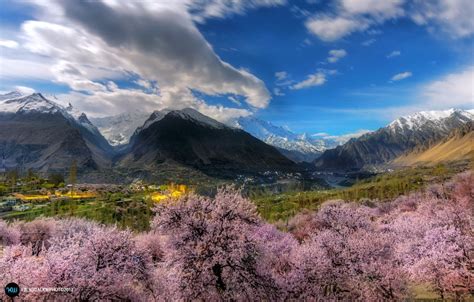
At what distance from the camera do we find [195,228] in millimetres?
36469

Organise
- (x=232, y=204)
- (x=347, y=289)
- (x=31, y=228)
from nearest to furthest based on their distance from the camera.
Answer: (x=232, y=204), (x=347, y=289), (x=31, y=228)

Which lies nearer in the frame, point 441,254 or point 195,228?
point 195,228

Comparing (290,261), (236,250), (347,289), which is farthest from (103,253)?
(347,289)

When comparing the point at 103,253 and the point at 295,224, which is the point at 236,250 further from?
the point at 295,224

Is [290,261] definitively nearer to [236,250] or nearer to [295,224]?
[236,250]

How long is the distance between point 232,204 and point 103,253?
13488 millimetres

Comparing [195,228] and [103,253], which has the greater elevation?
[195,228]

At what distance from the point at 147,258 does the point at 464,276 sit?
36.8 meters

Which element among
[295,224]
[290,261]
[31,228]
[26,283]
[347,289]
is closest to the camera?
[26,283]

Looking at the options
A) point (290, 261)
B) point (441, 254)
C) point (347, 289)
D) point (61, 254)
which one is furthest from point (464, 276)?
point (61, 254)

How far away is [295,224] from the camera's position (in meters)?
124

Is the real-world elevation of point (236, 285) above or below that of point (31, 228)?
above

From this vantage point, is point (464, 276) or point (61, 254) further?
point (464, 276)

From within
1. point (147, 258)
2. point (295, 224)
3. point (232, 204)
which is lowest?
point (295, 224)
